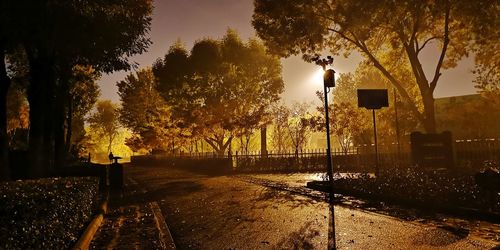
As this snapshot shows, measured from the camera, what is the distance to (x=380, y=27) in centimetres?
2122

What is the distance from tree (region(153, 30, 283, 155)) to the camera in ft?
121

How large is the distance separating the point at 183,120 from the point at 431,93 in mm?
24809

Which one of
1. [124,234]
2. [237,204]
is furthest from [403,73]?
[124,234]

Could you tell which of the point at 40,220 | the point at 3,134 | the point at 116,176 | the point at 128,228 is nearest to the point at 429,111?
the point at 116,176

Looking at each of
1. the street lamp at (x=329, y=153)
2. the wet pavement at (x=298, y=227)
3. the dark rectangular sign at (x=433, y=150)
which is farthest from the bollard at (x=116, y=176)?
the dark rectangular sign at (x=433, y=150)

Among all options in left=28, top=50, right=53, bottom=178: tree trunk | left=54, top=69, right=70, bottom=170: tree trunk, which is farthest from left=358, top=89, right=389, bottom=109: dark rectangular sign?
left=54, top=69, right=70, bottom=170: tree trunk

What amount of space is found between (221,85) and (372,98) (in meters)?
21.2

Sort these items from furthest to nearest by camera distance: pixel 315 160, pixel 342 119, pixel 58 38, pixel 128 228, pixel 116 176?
1. pixel 342 119
2. pixel 315 160
3. pixel 116 176
4. pixel 58 38
5. pixel 128 228

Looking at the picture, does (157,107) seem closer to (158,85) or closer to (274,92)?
(158,85)

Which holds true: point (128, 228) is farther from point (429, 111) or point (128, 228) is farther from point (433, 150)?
point (429, 111)

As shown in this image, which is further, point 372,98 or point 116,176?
point 372,98

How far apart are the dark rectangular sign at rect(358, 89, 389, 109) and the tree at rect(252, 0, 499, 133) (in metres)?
2.75

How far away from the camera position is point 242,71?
3878cm

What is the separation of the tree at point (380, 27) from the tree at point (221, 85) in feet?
46.0
